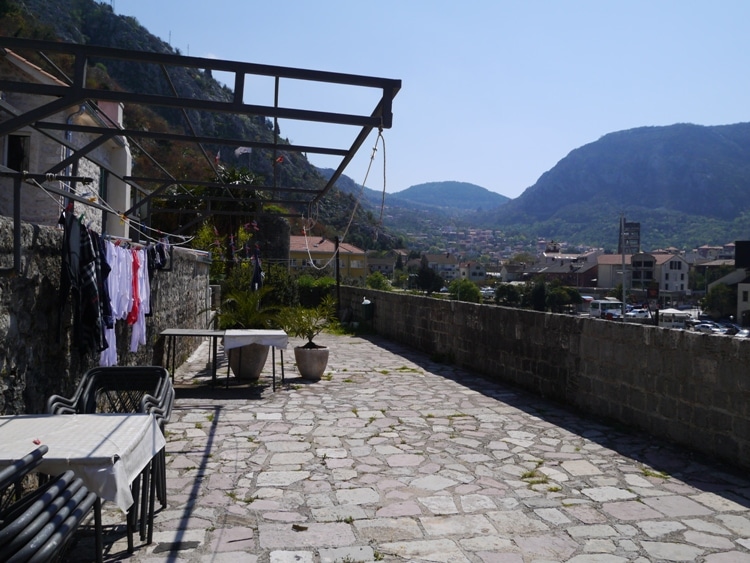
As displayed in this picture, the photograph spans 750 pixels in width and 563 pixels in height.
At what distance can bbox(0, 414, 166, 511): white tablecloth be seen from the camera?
2.76 metres

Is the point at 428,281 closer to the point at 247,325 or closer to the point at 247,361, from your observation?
the point at 247,325

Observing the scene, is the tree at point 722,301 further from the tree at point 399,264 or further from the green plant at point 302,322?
the green plant at point 302,322

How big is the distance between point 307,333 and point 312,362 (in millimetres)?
620

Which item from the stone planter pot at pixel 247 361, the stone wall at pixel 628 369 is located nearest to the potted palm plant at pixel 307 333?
the stone planter pot at pixel 247 361

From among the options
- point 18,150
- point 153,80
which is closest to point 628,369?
point 18,150

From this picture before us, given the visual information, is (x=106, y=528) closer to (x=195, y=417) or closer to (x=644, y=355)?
(x=195, y=417)

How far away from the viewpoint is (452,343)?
12203mm

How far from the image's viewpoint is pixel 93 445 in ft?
9.70

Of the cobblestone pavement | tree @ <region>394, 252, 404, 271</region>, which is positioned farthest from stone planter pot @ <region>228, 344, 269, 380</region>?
tree @ <region>394, 252, 404, 271</region>

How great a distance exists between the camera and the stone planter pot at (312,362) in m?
9.84

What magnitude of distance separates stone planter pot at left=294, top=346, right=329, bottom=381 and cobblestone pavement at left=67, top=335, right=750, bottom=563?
5.71 ft

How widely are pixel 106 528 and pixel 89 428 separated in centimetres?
98

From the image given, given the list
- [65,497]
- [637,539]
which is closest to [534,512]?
[637,539]

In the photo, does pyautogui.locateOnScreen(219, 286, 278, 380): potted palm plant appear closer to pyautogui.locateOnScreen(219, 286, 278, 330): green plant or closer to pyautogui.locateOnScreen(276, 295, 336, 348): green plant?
pyautogui.locateOnScreen(219, 286, 278, 330): green plant
